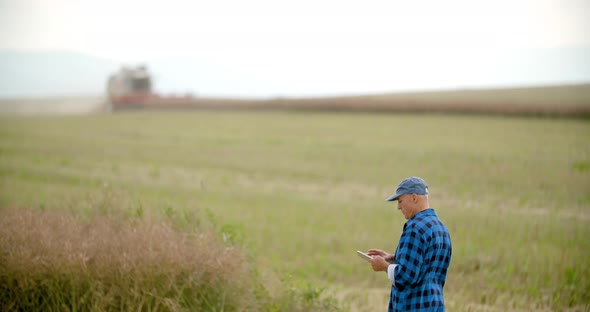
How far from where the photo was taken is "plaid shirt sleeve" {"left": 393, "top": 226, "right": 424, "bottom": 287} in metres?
3.82

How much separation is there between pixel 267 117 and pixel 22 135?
15.8 m

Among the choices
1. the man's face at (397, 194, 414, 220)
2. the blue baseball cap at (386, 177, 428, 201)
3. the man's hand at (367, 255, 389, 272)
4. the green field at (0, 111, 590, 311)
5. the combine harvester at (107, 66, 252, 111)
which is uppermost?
the combine harvester at (107, 66, 252, 111)

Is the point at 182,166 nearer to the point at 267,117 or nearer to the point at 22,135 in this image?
the point at 22,135

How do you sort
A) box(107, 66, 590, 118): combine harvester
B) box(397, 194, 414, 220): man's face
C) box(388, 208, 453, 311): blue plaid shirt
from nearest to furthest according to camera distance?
box(388, 208, 453, 311): blue plaid shirt → box(397, 194, 414, 220): man's face → box(107, 66, 590, 118): combine harvester

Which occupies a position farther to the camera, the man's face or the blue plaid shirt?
the man's face

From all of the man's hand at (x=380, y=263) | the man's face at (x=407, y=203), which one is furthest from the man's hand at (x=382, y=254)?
the man's face at (x=407, y=203)

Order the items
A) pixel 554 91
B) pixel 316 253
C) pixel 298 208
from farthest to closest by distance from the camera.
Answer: pixel 554 91
pixel 298 208
pixel 316 253

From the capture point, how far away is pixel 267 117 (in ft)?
126

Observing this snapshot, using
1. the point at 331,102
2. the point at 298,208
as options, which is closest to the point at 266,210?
the point at 298,208

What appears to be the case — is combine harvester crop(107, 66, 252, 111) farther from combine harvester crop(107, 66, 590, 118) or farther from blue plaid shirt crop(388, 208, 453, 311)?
blue plaid shirt crop(388, 208, 453, 311)

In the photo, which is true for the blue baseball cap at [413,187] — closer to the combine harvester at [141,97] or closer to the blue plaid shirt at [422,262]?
the blue plaid shirt at [422,262]

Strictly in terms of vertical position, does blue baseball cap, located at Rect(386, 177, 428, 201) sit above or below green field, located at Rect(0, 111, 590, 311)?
above

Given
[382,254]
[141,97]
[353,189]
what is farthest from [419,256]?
[141,97]

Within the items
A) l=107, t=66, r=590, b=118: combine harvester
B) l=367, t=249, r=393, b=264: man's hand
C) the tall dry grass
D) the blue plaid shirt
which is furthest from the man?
l=107, t=66, r=590, b=118: combine harvester
